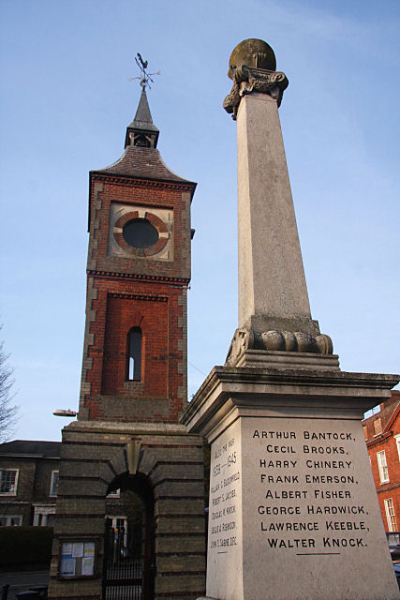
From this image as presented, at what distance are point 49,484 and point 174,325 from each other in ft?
96.0

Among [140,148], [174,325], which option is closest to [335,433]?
[174,325]

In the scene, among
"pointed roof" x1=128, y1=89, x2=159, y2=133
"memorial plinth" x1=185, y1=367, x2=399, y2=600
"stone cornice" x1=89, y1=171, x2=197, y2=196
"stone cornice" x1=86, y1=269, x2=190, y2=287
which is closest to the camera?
"memorial plinth" x1=185, y1=367, x2=399, y2=600

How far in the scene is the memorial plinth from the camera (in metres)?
3.84

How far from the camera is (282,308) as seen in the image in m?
5.25

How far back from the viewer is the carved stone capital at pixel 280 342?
472cm

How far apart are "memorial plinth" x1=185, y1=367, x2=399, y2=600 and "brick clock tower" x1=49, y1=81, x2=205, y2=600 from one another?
10339mm

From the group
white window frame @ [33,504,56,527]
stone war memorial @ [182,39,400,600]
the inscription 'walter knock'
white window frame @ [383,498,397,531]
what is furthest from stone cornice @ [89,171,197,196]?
white window frame @ [33,504,56,527]

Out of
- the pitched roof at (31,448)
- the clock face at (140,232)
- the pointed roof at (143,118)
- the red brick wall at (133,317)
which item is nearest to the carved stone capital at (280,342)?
the red brick wall at (133,317)

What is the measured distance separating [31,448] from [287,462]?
4342 centimetres

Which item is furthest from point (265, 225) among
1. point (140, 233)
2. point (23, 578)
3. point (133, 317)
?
point (23, 578)

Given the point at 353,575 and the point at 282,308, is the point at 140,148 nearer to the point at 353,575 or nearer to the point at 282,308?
the point at 282,308

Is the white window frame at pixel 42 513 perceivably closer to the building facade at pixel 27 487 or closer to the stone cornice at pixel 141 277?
the building facade at pixel 27 487

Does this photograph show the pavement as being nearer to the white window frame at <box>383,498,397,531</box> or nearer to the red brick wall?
the red brick wall

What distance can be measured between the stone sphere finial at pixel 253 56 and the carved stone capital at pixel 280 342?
378 centimetres
